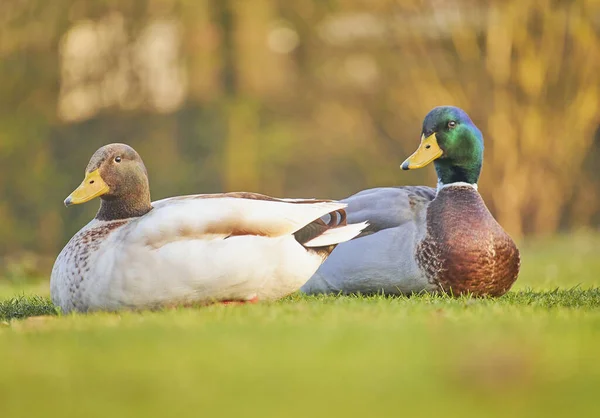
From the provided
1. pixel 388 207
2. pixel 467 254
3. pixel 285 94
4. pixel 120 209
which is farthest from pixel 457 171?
pixel 285 94

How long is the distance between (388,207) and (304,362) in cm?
319

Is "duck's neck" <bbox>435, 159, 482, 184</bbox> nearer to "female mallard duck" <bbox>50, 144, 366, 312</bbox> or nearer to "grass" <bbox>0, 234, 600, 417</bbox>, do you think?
"female mallard duck" <bbox>50, 144, 366, 312</bbox>

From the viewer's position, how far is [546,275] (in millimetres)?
Result: 9047

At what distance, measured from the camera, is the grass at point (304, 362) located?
2908mm

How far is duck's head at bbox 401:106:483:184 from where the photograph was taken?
6496 millimetres

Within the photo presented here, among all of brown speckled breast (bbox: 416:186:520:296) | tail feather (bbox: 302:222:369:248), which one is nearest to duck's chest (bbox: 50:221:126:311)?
tail feather (bbox: 302:222:369:248)

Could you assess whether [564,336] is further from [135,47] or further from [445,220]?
[135,47]

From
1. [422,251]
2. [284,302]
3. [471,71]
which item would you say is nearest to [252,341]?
[284,302]

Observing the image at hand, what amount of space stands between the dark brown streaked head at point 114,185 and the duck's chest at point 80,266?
0.48 ft

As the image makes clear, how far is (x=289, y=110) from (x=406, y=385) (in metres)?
12.9

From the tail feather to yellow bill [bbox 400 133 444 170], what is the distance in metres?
0.94

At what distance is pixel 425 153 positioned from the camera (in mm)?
6492

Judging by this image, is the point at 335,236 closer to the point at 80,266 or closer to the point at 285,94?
the point at 80,266

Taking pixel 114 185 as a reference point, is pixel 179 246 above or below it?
below
